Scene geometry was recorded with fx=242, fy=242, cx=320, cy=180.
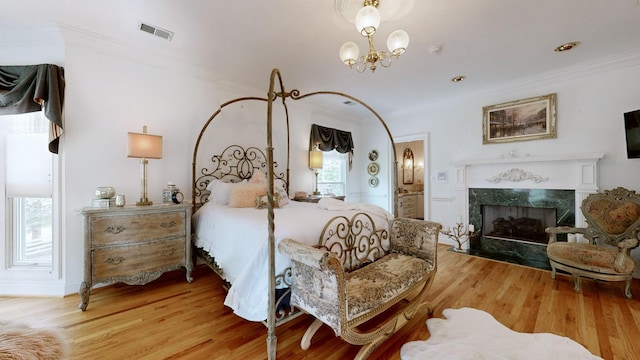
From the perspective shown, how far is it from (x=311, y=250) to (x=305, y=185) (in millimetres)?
3329

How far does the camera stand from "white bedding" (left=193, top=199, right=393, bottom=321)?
68.9 inches

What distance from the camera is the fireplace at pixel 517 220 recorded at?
3.50 metres

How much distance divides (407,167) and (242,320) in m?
6.71

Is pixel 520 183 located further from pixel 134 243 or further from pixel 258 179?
pixel 134 243

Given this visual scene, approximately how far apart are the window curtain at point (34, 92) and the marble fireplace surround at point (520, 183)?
17.9ft

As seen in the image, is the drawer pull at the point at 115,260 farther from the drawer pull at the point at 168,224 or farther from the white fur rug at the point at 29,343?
the white fur rug at the point at 29,343

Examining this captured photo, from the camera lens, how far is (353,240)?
7.07 feet

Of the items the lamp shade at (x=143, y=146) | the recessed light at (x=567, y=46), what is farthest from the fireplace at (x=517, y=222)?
the lamp shade at (x=143, y=146)

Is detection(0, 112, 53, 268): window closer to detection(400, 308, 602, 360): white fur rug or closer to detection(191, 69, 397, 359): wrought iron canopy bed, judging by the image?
detection(191, 69, 397, 359): wrought iron canopy bed

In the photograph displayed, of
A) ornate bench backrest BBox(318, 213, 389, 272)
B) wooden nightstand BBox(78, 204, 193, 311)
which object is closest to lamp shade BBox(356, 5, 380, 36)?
ornate bench backrest BBox(318, 213, 389, 272)

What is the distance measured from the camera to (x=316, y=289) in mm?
1572

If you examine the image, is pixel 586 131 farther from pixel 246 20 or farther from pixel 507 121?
pixel 246 20

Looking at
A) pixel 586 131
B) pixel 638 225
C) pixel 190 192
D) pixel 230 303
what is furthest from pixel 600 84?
pixel 190 192

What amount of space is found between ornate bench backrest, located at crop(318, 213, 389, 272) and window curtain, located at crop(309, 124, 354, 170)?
2809mm
